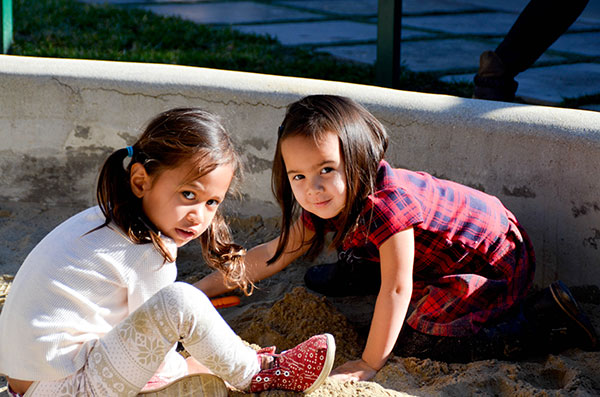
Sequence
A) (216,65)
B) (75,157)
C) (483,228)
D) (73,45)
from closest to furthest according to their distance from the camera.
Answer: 1. (483,228)
2. (75,157)
3. (216,65)
4. (73,45)

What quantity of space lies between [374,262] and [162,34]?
3.55 meters

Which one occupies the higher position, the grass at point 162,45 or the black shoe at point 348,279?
the grass at point 162,45

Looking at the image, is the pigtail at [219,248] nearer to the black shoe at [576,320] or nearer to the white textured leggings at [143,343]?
the white textured leggings at [143,343]

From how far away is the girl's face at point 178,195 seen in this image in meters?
1.76

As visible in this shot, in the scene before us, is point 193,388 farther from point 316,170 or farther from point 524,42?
point 524,42

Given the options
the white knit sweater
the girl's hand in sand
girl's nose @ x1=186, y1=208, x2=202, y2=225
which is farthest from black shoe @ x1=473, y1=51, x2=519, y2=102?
the white knit sweater

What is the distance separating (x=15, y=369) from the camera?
66.6 inches

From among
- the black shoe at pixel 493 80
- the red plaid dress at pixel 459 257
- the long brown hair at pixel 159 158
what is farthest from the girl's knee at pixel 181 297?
the black shoe at pixel 493 80

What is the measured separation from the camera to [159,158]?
177cm

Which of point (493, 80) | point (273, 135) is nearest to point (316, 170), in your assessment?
point (273, 135)

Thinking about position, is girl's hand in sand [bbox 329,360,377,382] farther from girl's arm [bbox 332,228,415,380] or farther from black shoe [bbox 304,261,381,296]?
black shoe [bbox 304,261,381,296]

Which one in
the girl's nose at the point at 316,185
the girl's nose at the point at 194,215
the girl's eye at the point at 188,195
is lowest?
the girl's nose at the point at 194,215

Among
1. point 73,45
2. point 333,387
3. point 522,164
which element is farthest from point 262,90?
point 73,45

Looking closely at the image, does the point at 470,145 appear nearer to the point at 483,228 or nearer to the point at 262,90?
the point at 483,228
